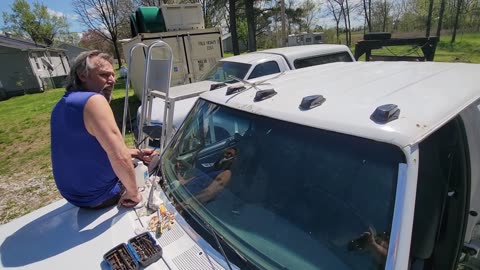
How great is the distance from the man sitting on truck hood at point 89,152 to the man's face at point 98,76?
0.9 inches

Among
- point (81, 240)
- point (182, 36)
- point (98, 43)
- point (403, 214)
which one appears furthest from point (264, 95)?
point (98, 43)

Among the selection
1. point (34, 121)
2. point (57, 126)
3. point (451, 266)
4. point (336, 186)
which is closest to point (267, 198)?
point (336, 186)

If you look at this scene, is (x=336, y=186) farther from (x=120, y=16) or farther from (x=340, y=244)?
(x=120, y=16)

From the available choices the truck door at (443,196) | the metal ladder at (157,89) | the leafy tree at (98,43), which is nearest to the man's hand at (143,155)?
the metal ladder at (157,89)

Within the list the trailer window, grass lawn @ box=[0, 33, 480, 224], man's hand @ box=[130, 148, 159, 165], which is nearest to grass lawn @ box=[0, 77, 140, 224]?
grass lawn @ box=[0, 33, 480, 224]

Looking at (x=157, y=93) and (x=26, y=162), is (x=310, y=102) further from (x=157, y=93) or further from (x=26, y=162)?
(x=26, y=162)

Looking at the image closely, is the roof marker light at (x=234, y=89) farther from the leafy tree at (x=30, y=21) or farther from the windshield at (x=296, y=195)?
the leafy tree at (x=30, y=21)

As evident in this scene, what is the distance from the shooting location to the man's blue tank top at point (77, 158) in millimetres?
1885

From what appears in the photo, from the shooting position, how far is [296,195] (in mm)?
1417

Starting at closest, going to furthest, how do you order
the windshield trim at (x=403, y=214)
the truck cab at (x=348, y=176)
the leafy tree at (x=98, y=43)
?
the windshield trim at (x=403, y=214) → the truck cab at (x=348, y=176) → the leafy tree at (x=98, y=43)

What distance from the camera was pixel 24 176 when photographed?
602 centimetres

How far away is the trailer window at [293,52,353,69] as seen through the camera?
603cm

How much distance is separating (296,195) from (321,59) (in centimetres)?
538

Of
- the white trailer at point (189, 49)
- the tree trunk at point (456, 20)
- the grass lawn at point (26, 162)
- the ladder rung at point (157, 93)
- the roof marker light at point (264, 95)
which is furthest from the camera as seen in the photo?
the tree trunk at point (456, 20)
